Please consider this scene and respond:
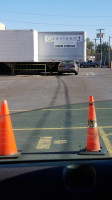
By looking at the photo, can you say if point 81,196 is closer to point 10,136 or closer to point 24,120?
point 10,136

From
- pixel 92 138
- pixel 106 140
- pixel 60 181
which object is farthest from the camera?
pixel 106 140

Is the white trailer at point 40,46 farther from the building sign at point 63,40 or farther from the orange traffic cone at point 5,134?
the orange traffic cone at point 5,134

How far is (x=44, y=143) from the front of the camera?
631 cm

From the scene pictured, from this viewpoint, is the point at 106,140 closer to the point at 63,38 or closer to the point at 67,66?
the point at 63,38

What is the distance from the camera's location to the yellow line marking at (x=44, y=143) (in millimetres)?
6024

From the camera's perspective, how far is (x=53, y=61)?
1171 inches

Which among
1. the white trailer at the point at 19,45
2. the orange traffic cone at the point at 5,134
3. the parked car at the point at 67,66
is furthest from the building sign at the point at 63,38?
the orange traffic cone at the point at 5,134

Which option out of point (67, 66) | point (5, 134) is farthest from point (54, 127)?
point (67, 66)

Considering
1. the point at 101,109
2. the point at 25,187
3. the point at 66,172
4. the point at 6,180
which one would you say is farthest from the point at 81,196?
the point at 101,109

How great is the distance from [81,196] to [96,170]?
318mm

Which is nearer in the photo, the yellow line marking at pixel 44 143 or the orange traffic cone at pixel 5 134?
the orange traffic cone at pixel 5 134

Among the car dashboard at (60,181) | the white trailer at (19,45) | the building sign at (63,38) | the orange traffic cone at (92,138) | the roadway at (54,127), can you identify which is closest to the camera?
the car dashboard at (60,181)

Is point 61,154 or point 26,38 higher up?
point 26,38

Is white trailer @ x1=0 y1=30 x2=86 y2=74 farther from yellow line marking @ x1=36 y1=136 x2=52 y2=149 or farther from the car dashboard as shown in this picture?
the car dashboard
